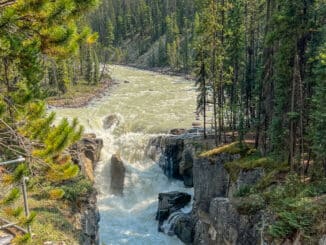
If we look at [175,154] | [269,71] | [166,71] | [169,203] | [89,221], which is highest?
[269,71]

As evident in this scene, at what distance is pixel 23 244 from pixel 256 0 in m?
26.8

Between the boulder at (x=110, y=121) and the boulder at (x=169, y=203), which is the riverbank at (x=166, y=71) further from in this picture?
the boulder at (x=169, y=203)

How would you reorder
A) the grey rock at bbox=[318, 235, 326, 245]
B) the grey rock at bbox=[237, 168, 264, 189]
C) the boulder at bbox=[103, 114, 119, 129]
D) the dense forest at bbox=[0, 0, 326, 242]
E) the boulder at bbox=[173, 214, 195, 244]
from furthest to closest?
1. the boulder at bbox=[103, 114, 119, 129]
2. the boulder at bbox=[173, 214, 195, 244]
3. the grey rock at bbox=[237, 168, 264, 189]
4. the grey rock at bbox=[318, 235, 326, 245]
5. the dense forest at bbox=[0, 0, 326, 242]

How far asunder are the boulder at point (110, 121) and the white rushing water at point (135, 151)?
0.44 meters

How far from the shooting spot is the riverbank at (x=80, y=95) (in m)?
51.4

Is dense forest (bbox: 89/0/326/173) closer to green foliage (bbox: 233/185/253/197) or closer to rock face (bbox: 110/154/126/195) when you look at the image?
green foliage (bbox: 233/185/253/197)

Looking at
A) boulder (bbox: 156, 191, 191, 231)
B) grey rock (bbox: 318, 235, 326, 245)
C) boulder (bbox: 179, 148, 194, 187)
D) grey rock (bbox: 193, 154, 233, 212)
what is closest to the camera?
grey rock (bbox: 318, 235, 326, 245)

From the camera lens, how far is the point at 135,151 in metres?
34.2

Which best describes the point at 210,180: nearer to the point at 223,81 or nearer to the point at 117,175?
the point at 223,81

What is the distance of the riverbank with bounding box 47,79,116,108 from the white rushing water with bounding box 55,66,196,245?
91.4 inches

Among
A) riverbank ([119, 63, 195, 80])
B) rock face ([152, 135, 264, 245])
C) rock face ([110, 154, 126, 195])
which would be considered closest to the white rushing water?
rock face ([110, 154, 126, 195])

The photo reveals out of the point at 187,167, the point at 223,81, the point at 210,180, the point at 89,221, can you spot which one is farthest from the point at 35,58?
the point at 187,167

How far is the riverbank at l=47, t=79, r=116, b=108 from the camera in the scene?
169ft

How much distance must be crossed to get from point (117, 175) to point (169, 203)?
7.65 metres
